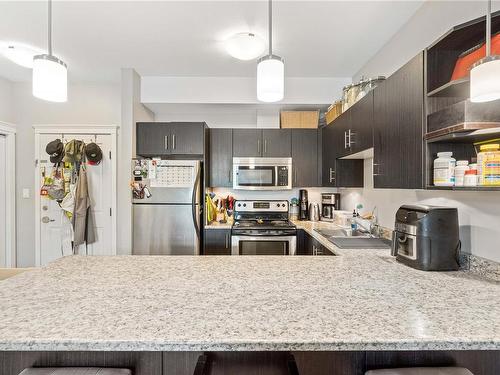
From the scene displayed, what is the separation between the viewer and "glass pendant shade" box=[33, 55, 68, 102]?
1333mm

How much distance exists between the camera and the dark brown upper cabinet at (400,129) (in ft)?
4.89

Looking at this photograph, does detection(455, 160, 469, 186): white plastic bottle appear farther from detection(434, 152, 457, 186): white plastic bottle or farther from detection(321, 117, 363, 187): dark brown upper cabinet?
detection(321, 117, 363, 187): dark brown upper cabinet

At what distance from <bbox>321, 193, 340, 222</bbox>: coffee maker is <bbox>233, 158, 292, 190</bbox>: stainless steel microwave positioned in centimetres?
62

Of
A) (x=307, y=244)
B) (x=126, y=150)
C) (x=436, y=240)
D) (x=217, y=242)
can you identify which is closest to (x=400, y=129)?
(x=436, y=240)

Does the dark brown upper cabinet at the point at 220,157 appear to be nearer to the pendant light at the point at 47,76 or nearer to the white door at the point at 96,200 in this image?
the white door at the point at 96,200

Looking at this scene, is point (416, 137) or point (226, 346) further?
point (416, 137)

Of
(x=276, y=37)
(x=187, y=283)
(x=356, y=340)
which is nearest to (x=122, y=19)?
(x=276, y=37)

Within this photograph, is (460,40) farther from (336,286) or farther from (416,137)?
(336,286)

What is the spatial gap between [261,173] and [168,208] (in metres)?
1.19

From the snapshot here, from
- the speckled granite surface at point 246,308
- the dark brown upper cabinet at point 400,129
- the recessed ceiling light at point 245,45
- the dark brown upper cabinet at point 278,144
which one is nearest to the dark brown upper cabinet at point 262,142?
the dark brown upper cabinet at point 278,144

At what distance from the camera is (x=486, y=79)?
2.99ft

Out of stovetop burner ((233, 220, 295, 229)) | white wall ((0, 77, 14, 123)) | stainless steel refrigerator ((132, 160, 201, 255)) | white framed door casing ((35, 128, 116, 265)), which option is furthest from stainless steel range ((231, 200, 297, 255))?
white wall ((0, 77, 14, 123))

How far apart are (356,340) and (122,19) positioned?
260 cm

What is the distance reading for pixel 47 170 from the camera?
351 centimetres
